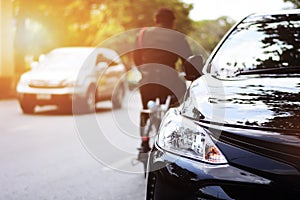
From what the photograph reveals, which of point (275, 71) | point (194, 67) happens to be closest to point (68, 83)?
point (194, 67)

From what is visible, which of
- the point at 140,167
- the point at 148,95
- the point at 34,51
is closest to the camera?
the point at 148,95

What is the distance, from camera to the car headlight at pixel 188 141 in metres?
3.08

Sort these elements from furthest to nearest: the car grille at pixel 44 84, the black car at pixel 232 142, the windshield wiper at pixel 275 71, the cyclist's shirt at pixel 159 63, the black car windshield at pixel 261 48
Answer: the car grille at pixel 44 84 → the cyclist's shirt at pixel 159 63 → the black car windshield at pixel 261 48 → the windshield wiper at pixel 275 71 → the black car at pixel 232 142

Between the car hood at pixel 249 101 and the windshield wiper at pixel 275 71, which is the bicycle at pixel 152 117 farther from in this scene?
the car hood at pixel 249 101

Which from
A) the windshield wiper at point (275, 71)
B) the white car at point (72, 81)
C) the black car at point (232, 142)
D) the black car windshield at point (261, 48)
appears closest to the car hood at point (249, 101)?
the black car at point (232, 142)

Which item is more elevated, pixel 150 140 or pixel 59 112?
pixel 150 140

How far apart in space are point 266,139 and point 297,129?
0.60ft

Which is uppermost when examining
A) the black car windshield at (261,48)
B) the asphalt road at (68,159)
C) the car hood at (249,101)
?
the black car windshield at (261,48)

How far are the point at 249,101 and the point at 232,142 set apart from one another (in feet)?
1.59

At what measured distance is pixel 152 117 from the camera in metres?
6.10

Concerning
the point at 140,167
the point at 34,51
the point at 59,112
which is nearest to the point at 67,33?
the point at 34,51

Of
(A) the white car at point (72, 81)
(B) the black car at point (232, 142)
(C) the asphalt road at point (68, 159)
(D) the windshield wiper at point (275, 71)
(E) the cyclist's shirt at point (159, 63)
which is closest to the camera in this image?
(B) the black car at point (232, 142)

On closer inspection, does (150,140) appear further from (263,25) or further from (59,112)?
(59,112)

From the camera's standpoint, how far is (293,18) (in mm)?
4883
